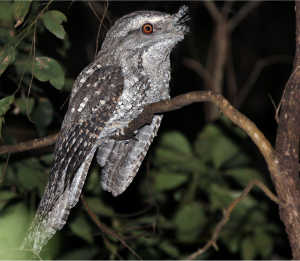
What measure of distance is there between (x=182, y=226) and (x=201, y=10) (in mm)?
3327

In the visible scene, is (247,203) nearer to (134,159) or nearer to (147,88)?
(134,159)

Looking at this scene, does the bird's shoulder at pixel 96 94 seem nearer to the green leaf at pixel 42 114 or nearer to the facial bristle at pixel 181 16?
the facial bristle at pixel 181 16

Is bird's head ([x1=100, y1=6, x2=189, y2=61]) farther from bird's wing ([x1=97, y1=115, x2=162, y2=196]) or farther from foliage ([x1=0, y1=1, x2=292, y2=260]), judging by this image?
foliage ([x1=0, y1=1, x2=292, y2=260])

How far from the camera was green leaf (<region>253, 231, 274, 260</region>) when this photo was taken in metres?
3.21

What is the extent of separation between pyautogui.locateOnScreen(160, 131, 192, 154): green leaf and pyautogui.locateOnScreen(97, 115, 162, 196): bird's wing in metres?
0.71

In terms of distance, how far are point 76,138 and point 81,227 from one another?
1082mm

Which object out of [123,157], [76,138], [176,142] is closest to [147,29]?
[76,138]

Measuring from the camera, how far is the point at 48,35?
2.89 metres

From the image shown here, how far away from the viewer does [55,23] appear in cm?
201

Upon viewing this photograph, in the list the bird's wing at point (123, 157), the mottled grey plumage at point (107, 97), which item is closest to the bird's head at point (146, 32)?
the mottled grey plumage at point (107, 97)

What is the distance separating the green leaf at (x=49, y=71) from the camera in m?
2.14

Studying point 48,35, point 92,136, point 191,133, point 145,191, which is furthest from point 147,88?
point 191,133

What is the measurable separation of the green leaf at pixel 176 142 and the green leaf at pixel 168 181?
22cm

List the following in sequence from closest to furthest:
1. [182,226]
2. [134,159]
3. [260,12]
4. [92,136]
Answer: [92,136] < [134,159] < [182,226] < [260,12]
